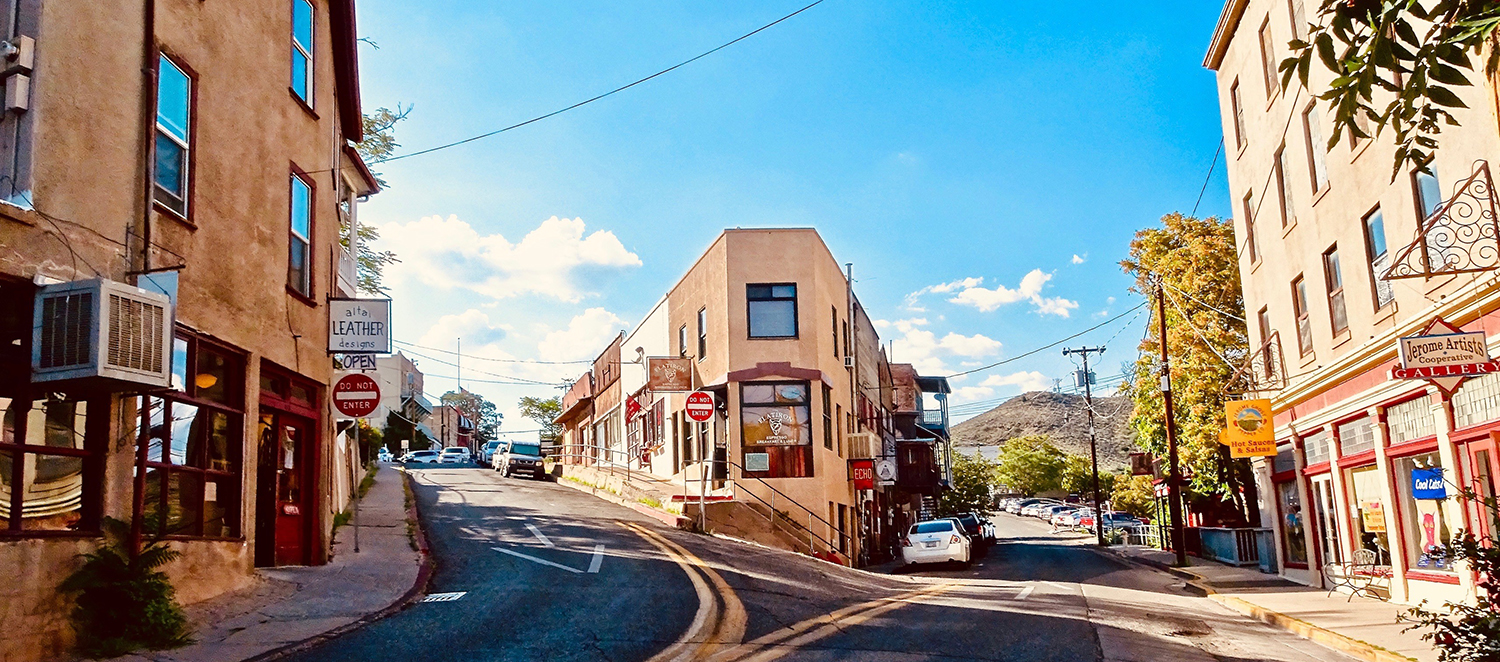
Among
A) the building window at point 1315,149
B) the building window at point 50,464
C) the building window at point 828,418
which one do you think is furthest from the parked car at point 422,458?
the building window at point 50,464

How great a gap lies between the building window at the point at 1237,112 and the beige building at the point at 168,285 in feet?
59.8

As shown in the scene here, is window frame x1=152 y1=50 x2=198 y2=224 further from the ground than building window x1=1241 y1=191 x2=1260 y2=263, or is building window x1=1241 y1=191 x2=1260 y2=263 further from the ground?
building window x1=1241 y1=191 x2=1260 y2=263

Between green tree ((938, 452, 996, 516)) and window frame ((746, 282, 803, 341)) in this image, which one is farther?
green tree ((938, 452, 996, 516))

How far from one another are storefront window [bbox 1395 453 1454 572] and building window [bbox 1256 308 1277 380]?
6.38 meters

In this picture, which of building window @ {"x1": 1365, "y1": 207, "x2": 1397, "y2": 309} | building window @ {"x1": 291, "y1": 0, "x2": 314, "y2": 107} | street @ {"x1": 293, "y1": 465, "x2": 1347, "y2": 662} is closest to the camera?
street @ {"x1": 293, "y1": 465, "x2": 1347, "y2": 662}

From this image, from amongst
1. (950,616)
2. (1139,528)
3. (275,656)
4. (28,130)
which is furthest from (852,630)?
(1139,528)

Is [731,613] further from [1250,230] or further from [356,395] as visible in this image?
[1250,230]

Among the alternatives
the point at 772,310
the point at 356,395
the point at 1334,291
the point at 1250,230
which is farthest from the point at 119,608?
the point at 772,310

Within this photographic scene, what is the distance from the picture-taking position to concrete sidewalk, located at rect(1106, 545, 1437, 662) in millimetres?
11546

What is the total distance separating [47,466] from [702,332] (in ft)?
82.5

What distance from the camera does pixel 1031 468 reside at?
13525cm

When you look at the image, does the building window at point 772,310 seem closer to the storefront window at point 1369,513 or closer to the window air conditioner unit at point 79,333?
the storefront window at point 1369,513

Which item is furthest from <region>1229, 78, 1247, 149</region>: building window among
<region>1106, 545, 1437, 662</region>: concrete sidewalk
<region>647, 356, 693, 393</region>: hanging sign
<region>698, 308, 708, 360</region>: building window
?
<region>647, 356, 693, 393</region>: hanging sign

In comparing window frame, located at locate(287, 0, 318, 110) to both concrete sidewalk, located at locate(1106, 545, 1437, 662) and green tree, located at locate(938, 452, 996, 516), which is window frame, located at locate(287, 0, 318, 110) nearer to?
concrete sidewalk, located at locate(1106, 545, 1437, 662)
